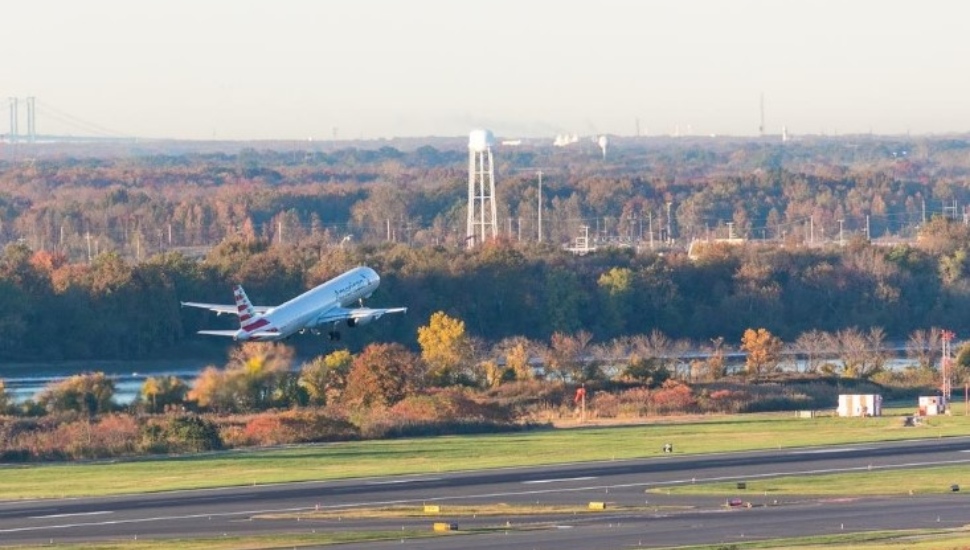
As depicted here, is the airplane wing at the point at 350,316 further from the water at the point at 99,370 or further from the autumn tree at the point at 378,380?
the autumn tree at the point at 378,380

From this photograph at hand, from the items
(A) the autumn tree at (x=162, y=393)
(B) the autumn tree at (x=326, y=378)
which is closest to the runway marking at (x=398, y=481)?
(A) the autumn tree at (x=162, y=393)

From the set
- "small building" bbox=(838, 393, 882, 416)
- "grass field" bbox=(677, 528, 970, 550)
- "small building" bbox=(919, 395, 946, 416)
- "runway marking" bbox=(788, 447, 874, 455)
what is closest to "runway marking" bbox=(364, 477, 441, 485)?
"runway marking" bbox=(788, 447, 874, 455)

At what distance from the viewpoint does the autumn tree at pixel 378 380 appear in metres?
86.6

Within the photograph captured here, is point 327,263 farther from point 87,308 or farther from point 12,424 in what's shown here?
point 12,424

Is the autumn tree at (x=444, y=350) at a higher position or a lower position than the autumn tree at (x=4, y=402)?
lower

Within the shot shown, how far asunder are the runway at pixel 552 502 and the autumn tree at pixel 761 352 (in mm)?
45632

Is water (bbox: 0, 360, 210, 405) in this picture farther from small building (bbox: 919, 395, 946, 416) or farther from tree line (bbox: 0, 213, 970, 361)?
small building (bbox: 919, 395, 946, 416)

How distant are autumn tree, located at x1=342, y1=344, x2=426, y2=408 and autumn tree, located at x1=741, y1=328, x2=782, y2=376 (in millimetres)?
24355

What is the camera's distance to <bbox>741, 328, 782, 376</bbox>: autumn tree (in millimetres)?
109938

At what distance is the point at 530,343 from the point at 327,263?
78.2 feet

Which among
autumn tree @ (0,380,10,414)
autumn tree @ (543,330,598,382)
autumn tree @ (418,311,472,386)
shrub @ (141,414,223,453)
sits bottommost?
autumn tree @ (543,330,598,382)

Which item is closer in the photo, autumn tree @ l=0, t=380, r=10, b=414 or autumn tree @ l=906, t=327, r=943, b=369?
autumn tree @ l=0, t=380, r=10, b=414

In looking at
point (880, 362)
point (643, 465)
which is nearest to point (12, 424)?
point (643, 465)

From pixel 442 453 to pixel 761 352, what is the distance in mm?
46785
